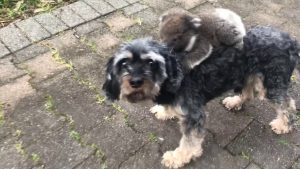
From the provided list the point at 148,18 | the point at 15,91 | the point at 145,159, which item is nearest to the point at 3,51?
the point at 15,91

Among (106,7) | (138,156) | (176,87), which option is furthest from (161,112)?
(106,7)

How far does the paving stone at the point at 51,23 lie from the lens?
5.73 m

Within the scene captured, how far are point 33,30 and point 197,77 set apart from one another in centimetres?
292

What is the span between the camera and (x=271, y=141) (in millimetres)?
4297

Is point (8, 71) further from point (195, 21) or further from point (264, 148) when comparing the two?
point (264, 148)

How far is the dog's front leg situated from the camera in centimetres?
386

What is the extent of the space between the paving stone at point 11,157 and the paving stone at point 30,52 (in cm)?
140

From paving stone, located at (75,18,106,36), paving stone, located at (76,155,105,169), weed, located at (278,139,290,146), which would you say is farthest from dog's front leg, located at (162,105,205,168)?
paving stone, located at (75,18,106,36)

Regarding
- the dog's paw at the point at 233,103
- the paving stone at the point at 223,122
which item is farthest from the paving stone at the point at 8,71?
the dog's paw at the point at 233,103

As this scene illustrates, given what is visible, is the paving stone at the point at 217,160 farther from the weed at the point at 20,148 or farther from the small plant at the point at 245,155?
the weed at the point at 20,148

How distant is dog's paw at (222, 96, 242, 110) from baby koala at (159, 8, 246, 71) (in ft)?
3.19

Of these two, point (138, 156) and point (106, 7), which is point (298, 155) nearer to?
point (138, 156)

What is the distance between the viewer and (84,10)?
239 inches

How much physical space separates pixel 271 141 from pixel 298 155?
304 mm
